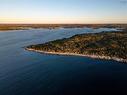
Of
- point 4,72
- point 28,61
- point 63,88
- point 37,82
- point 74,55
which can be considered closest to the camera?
point 63,88

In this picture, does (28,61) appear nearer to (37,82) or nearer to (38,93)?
(37,82)

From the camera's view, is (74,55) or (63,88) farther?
(74,55)

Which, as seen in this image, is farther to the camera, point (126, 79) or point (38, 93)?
point (126, 79)

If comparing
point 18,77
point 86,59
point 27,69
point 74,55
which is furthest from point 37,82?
point 74,55

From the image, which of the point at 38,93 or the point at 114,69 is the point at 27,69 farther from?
the point at 114,69

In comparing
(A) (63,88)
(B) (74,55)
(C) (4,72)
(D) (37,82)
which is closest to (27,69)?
(C) (4,72)

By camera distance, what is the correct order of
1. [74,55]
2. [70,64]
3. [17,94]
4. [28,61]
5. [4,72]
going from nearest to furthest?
1. [17,94]
2. [4,72]
3. [70,64]
4. [28,61]
5. [74,55]
